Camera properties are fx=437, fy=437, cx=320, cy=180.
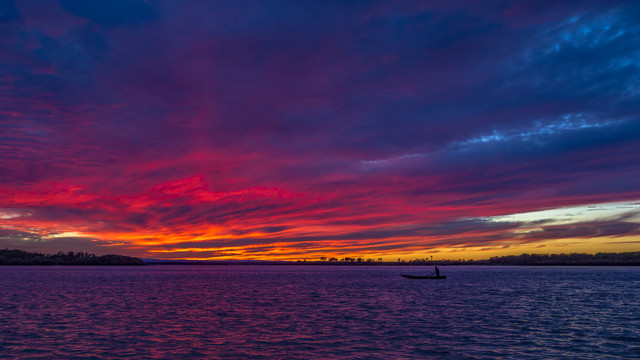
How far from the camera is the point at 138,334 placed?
123 ft

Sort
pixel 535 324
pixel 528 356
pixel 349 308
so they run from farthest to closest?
pixel 349 308, pixel 535 324, pixel 528 356

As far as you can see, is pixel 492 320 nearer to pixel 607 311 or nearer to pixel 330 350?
pixel 607 311

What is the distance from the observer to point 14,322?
4388 centimetres

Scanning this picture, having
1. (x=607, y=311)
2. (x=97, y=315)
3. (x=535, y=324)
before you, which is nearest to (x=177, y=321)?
(x=97, y=315)

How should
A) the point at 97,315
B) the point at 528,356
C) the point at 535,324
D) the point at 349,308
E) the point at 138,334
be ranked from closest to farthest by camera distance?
the point at 528,356
the point at 138,334
the point at 535,324
the point at 97,315
the point at 349,308

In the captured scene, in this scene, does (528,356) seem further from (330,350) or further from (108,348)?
(108,348)

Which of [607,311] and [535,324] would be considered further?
[607,311]

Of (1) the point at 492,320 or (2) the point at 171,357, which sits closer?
(2) the point at 171,357

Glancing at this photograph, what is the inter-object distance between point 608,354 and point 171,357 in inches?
1153

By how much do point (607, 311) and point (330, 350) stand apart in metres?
41.3

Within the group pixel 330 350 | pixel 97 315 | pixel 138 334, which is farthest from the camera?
pixel 97 315

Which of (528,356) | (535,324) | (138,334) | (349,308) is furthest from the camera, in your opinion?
(349,308)

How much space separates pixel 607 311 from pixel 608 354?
28.8m

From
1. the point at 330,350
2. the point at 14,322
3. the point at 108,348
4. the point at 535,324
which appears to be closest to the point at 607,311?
the point at 535,324
